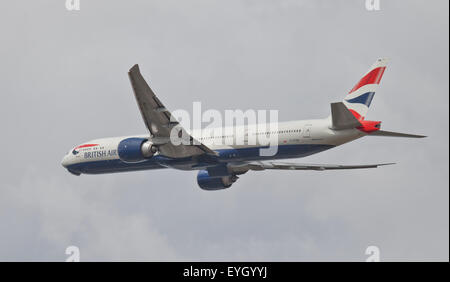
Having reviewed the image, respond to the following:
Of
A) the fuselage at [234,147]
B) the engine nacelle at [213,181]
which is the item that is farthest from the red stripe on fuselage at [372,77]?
the engine nacelle at [213,181]

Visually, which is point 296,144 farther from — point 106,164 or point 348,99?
point 106,164

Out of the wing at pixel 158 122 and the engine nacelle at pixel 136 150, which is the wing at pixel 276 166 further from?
the engine nacelle at pixel 136 150

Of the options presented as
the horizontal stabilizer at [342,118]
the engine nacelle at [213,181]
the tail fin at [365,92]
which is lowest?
the horizontal stabilizer at [342,118]

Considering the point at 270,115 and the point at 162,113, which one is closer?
the point at 162,113

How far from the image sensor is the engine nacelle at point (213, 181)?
6384 centimetres

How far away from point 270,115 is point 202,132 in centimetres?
497

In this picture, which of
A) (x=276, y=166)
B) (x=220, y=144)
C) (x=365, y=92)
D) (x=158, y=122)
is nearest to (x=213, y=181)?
(x=276, y=166)

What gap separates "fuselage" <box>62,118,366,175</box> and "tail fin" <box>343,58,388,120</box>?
2.22 metres

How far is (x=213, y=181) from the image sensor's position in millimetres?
64125

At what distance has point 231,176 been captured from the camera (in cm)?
6306

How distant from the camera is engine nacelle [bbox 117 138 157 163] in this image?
2235 inches
